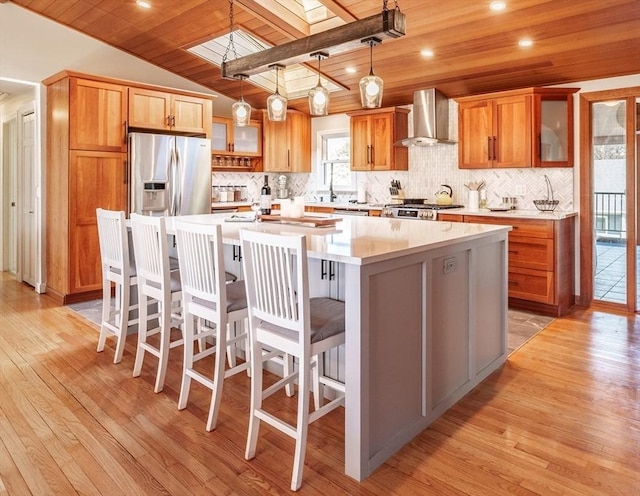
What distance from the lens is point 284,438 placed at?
229 centimetres

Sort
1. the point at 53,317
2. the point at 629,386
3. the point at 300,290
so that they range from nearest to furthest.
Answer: the point at 300,290
the point at 629,386
the point at 53,317

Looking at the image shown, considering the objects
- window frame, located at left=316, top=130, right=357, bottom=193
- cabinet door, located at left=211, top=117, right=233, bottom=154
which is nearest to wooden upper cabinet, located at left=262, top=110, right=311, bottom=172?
window frame, located at left=316, top=130, right=357, bottom=193

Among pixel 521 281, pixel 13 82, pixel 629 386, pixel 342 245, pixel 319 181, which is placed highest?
pixel 13 82

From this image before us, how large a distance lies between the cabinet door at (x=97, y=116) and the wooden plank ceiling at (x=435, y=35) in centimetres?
68

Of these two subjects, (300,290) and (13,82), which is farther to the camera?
(13,82)

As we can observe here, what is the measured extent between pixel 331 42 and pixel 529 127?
2.84 m

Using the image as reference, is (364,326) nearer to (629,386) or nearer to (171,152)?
(629,386)

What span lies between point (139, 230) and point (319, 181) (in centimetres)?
452

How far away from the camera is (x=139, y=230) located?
2924mm

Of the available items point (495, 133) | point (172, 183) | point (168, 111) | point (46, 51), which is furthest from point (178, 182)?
point (495, 133)

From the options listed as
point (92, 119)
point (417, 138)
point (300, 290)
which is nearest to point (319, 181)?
point (417, 138)

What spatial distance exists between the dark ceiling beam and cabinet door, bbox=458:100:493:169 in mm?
2725

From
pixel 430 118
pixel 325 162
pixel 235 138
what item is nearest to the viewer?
pixel 430 118

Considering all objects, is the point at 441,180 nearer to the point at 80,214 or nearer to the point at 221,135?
the point at 221,135
